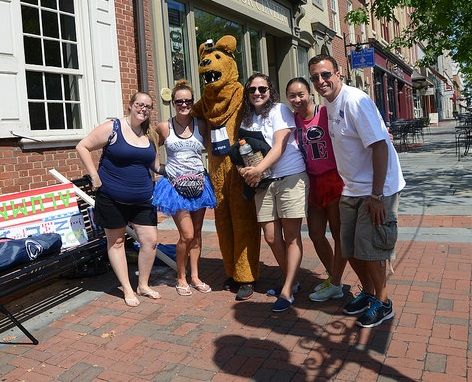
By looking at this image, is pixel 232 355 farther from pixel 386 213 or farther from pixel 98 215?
pixel 98 215

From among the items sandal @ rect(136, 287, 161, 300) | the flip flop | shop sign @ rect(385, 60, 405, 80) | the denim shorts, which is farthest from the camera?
shop sign @ rect(385, 60, 405, 80)

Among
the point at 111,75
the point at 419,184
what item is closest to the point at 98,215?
the point at 111,75

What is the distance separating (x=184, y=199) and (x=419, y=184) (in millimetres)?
6513

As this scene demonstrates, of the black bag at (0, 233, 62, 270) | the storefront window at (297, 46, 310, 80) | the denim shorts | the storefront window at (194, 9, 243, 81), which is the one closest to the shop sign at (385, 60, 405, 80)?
the storefront window at (297, 46, 310, 80)

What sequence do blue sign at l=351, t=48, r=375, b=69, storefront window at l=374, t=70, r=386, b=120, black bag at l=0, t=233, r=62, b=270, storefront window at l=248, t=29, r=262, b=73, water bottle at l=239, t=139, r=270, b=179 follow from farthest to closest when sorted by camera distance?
1. storefront window at l=374, t=70, r=386, b=120
2. blue sign at l=351, t=48, r=375, b=69
3. storefront window at l=248, t=29, r=262, b=73
4. water bottle at l=239, t=139, r=270, b=179
5. black bag at l=0, t=233, r=62, b=270

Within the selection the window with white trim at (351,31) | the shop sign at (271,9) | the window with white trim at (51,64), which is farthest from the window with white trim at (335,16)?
the window with white trim at (51,64)

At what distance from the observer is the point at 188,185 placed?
433 cm

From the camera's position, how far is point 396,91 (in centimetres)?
3150

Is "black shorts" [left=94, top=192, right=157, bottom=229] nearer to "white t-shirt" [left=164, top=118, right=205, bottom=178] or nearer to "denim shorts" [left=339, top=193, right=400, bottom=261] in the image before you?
"white t-shirt" [left=164, top=118, right=205, bottom=178]

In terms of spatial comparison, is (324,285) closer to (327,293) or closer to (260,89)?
(327,293)

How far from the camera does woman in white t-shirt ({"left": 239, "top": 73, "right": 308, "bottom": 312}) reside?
395 cm

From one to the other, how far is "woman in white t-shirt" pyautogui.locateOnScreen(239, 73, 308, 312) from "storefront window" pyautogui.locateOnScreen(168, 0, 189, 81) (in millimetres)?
5068

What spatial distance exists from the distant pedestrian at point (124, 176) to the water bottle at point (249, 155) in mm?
824

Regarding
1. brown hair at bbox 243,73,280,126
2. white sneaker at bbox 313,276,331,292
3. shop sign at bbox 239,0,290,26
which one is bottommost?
white sneaker at bbox 313,276,331,292
